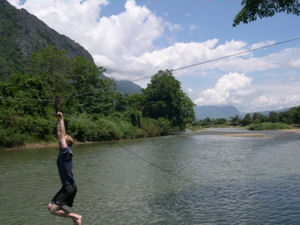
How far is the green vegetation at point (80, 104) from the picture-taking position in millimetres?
45125

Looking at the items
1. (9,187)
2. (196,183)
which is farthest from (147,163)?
(9,187)

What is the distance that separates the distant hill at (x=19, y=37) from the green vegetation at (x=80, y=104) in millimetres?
37784

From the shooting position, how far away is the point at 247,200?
13094mm

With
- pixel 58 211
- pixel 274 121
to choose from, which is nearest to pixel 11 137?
pixel 58 211

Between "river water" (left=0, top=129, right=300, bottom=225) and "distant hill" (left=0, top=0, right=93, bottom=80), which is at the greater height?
"distant hill" (left=0, top=0, right=93, bottom=80)

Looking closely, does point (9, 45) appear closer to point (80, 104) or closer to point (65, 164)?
point (80, 104)

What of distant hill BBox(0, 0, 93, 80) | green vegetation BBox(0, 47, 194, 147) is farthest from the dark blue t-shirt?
distant hill BBox(0, 0, 93, 80)

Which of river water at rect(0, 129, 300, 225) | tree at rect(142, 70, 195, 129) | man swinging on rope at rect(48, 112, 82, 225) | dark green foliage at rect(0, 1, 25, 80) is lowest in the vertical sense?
river water at rect(0, 129, 300, 225)

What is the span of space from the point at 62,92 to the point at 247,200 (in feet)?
174

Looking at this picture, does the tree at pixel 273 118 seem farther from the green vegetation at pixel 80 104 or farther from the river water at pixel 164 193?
the river water at pixel 164 193

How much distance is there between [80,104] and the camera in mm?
59656

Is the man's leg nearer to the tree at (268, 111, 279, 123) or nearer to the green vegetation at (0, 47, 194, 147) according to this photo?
the green vegetation at (0, 47, 194, 147)

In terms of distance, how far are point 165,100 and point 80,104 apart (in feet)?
95.6

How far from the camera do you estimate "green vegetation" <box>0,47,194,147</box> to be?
4512cm
